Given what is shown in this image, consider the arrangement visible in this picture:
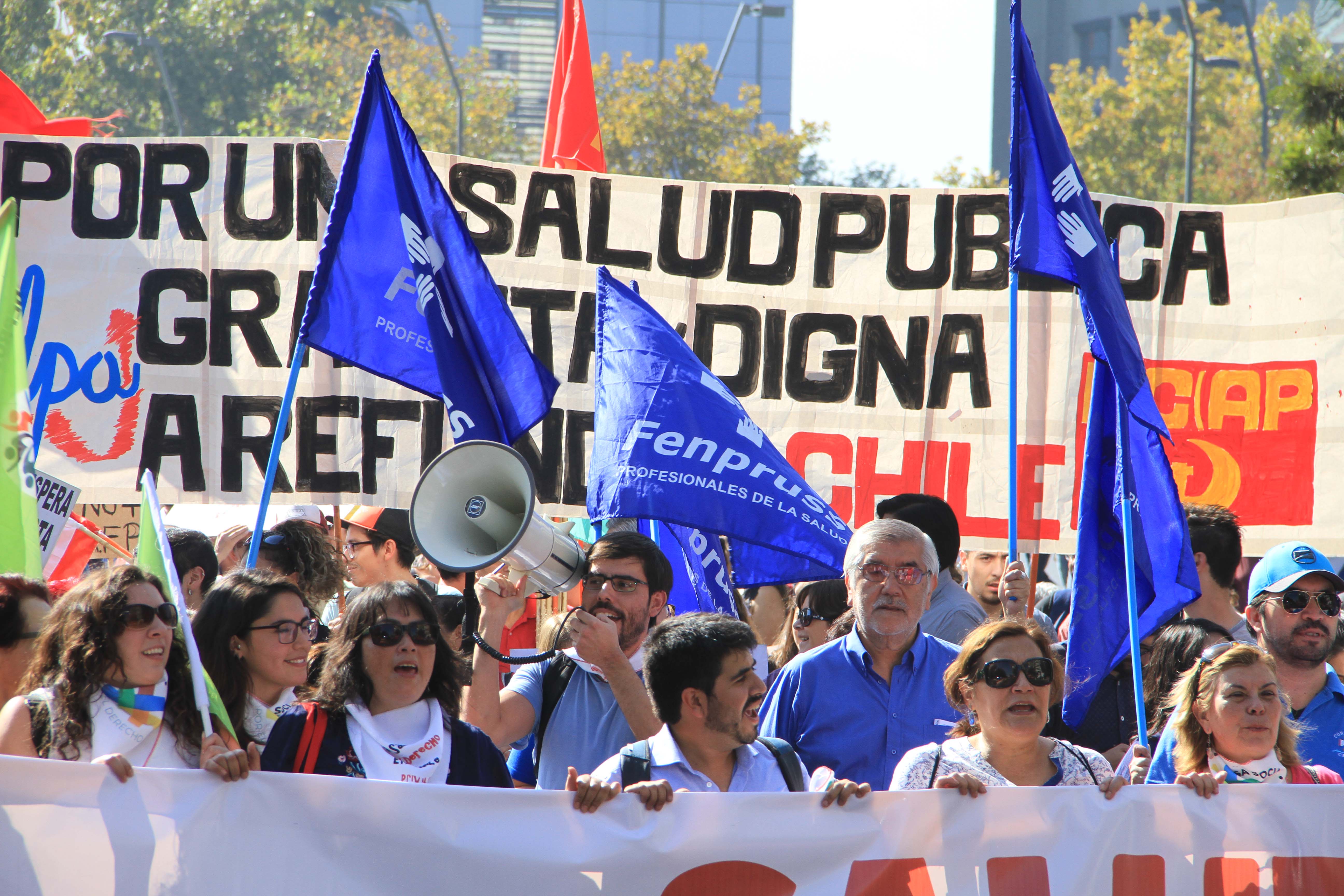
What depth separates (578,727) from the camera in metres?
3.94

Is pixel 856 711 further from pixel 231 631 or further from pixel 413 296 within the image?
pixel 413 296

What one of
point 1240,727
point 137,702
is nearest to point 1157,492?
point 1240,727

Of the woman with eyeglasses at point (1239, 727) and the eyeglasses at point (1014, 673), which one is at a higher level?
the eyeglasses at point (1014, 673)

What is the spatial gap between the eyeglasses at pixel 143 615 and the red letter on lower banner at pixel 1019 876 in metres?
1.89

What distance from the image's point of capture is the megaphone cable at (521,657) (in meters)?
3.82

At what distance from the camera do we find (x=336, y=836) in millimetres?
3119

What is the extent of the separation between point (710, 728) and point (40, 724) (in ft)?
4.67

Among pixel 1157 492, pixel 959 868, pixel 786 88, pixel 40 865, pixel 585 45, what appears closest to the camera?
pixel 40 865

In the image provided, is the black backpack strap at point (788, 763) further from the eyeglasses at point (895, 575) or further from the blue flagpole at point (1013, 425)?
the blue flagpole at point (1013, 425)

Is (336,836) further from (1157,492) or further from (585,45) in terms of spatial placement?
(585,45)

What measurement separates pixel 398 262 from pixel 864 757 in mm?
2174

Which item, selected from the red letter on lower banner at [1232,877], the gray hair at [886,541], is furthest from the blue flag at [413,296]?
the red letter on lower banner at [1232,877]

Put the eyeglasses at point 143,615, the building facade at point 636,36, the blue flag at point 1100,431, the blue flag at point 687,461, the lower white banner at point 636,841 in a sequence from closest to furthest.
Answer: the lower white banner at point 636,841 → the eyeglasses at point 143,615 → the blue flag at point 1100,431 → the blue flag at point 687,461 → the building facade at point 636,36

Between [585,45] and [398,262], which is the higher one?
[585,45]
